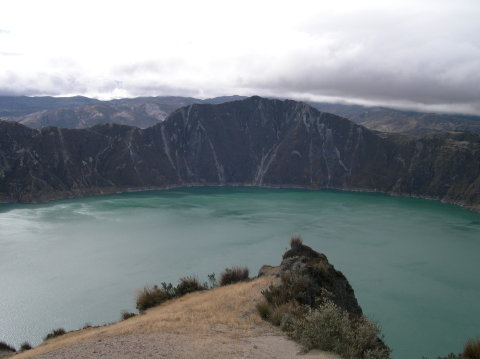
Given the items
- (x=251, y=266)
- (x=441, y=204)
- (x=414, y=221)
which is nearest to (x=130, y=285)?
(x=251, y=266)

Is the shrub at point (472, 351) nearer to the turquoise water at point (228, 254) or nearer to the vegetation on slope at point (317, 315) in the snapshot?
the vegetation on slope at point (317, 315)

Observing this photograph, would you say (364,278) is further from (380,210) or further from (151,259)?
(380,210)

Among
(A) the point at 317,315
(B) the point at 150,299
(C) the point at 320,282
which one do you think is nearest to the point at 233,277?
(B) the point at 150,299

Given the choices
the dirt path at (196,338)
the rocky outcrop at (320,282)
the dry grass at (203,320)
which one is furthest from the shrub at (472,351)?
the rocky outcrop at (320,282)

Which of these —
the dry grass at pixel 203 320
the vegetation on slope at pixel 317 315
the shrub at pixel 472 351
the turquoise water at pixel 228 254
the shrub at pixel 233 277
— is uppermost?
the shrub at pixel 472 351

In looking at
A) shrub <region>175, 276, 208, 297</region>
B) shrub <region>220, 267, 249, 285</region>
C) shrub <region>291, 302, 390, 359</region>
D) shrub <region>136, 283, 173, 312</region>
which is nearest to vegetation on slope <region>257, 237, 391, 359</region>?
shrub <region>291, 302, 390, 359</region>
